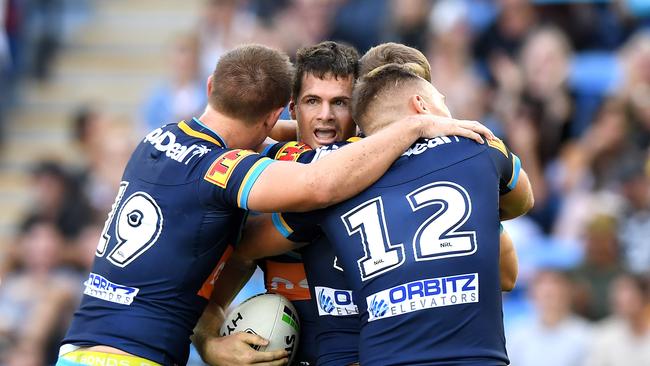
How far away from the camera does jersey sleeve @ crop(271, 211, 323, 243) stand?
5434 mm

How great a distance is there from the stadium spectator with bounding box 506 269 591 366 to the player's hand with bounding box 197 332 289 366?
4.21 m

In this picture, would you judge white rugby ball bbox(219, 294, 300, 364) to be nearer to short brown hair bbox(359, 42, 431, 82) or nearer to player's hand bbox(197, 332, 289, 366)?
player's hand bbox(197, 332, 289, 366)

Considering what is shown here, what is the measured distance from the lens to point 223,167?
17.7 ft

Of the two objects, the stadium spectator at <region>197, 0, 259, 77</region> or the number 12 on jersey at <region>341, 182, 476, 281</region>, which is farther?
the stadium spectator at <region>197, 0, 259, 77</region>

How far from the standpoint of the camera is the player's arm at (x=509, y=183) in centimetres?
550

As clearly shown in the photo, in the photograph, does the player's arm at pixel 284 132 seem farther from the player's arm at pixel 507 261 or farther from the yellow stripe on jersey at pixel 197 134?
the player's arm at pixel 507 261

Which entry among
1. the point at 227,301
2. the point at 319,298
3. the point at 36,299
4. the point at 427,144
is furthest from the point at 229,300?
the point at 36,299

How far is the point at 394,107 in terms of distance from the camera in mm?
5488

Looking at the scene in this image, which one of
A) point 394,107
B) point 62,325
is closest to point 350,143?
point 394,107

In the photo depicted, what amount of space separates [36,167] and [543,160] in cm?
547

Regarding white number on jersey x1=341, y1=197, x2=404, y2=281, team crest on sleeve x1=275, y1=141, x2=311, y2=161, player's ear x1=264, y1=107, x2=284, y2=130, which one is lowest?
white number on jersey x1=341, y1=197, x2=404, y2=281

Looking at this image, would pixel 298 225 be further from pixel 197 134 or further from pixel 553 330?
pixel 553 330

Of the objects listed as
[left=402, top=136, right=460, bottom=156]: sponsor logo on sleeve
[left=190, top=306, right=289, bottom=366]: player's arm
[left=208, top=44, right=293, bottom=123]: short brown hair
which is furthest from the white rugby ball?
[left=402, top=136, right=460, bottom=156]: sponsor logo on sleeve

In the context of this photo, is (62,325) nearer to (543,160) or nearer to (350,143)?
(543,160)
